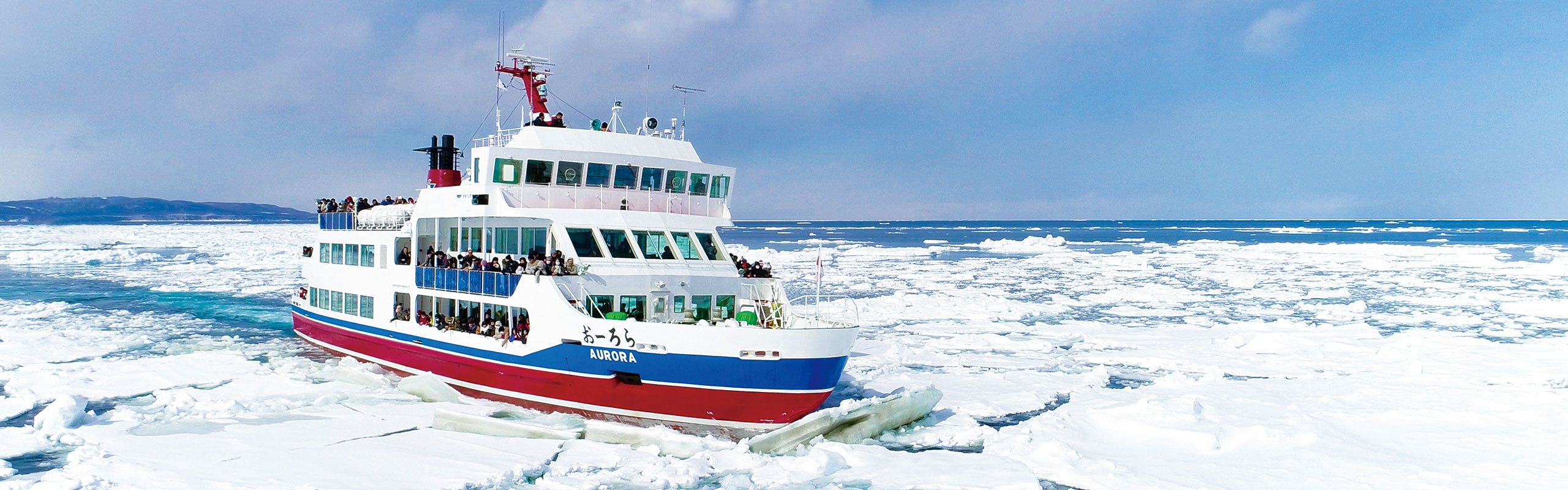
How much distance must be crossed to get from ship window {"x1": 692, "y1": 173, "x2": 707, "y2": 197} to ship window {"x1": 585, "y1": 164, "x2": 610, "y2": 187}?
1.99 meters

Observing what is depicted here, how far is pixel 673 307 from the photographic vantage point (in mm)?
18688

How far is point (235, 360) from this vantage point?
23.6m

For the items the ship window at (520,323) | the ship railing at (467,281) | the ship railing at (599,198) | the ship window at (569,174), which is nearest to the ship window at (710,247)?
the ship railing at (599,198)

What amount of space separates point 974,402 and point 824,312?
8.92 m

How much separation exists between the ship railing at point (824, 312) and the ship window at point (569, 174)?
515 centimetres

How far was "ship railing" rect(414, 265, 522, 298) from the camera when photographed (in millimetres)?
18375

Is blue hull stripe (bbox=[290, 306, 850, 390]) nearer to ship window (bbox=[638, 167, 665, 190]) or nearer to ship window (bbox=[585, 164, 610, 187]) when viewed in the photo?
ship window (bbox=[585, 164, 610, 187])

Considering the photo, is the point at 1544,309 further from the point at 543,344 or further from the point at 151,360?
the point at 151,360

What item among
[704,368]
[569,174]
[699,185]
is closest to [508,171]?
[569,174]

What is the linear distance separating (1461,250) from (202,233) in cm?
15458

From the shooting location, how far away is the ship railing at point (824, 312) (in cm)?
1709

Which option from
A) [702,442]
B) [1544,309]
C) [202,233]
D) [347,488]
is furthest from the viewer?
[202,233]

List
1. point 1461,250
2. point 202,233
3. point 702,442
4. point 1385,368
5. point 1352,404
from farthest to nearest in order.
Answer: point 202,233
point 1461,250
point 1385,368
point 1352,404
point 702,442

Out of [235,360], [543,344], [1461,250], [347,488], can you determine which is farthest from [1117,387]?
[1461,250]
